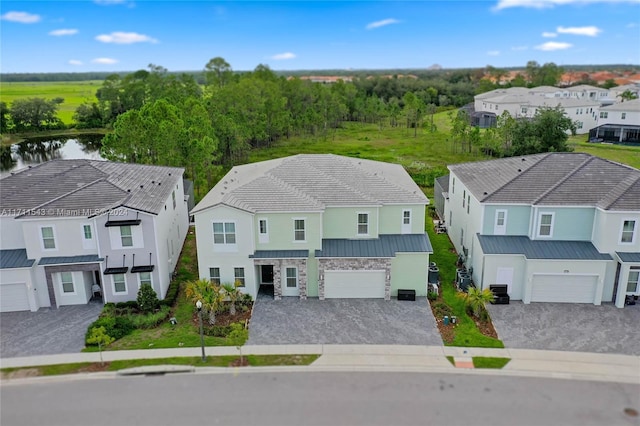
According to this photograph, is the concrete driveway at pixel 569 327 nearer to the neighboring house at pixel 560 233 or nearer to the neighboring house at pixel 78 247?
the neighboring house at pixel 560 233

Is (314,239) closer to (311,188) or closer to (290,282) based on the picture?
(290,282)

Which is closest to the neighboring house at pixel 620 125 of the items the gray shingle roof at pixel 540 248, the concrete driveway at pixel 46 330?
the gray shingle roof at pixel 540 248

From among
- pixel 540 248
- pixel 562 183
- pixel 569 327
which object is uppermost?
pixel 562 183

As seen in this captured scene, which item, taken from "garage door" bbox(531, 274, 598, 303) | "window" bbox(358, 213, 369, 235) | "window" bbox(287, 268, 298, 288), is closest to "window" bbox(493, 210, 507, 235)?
"garage door" bbox(531, 274, 598, 303)

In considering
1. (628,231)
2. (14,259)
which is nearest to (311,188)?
(14,259)

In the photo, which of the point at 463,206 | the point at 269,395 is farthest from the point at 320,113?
the point at 269,395

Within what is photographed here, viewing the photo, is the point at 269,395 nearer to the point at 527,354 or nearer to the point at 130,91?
the point at 527,354
